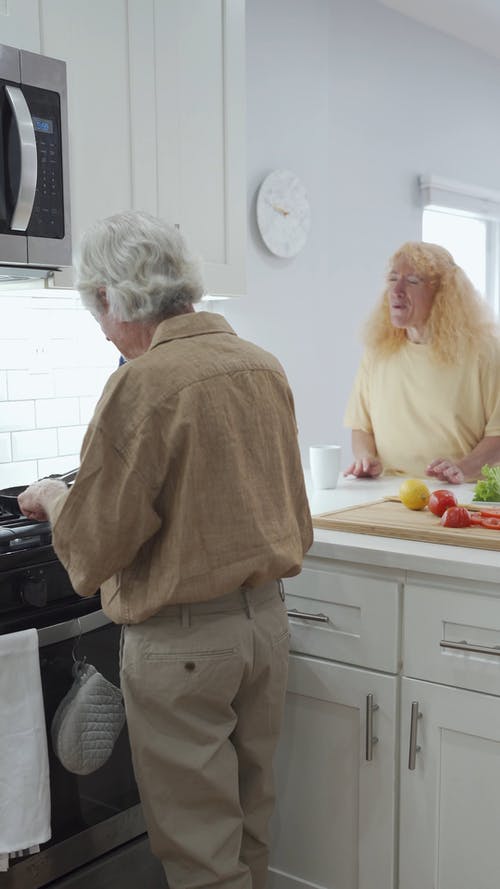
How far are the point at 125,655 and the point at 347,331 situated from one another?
2.72 metres

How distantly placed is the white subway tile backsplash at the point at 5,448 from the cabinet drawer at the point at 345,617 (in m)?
0.85

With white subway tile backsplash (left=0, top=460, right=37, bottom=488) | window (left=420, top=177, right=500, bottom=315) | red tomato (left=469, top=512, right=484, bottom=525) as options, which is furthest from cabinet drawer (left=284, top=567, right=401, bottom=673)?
window (left=420, top=177, right=500, bottom=315)

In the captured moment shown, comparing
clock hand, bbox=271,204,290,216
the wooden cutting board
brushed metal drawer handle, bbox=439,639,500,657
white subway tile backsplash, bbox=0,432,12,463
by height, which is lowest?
brushed metal drawer handle, bbox=439,639,500,657

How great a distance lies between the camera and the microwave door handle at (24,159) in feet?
5.81

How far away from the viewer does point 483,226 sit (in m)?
5.12

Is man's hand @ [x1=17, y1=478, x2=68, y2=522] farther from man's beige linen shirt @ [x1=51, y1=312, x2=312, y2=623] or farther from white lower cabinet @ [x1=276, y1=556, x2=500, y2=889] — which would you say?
white lower cabinet @ [x1=276, y1=556, x2=500, y2=889]

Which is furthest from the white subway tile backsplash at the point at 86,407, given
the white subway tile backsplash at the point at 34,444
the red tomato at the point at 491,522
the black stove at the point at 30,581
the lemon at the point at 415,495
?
the red tomato at the point at 491,522

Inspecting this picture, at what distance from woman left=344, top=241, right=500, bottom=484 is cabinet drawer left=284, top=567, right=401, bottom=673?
0.73 meters

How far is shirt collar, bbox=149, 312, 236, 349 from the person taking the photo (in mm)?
1484

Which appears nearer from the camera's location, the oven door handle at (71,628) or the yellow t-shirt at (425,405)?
the oven door handle at (71,628)

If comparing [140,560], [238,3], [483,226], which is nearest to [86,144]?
[238,3]

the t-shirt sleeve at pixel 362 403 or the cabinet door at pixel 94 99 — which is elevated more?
the cabinet door at pixel 94 99

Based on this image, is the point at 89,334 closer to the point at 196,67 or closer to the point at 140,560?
the point at 196,67

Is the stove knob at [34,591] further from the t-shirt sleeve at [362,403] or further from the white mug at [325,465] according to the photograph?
the t-shirt sleeve at [362,403]
